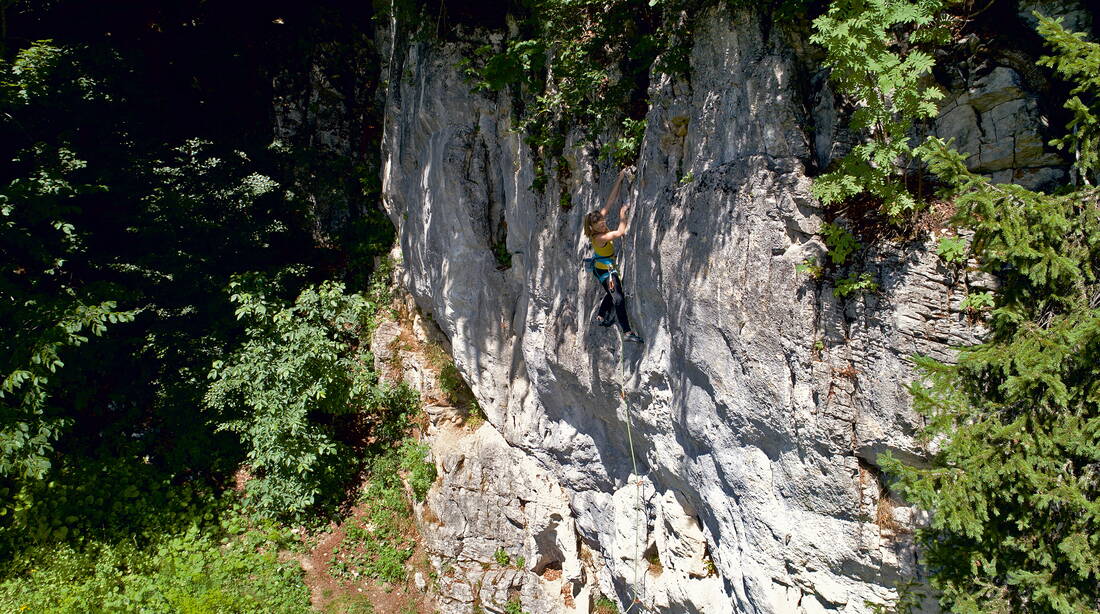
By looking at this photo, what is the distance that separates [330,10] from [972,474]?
1377cm

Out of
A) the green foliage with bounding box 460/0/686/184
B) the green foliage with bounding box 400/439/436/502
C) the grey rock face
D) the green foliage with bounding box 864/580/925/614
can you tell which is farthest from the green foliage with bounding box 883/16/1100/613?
the green foliage with bounding box 400/439/436/502

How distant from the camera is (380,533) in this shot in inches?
421

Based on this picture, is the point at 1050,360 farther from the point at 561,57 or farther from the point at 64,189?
the point at 64,189

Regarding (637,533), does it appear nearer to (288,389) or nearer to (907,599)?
(907,599)

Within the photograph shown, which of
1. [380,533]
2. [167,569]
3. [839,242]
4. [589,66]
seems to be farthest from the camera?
[380,533]

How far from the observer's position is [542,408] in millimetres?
8898

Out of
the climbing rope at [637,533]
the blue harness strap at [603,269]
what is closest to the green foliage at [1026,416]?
the blue harness strap at [603,269]

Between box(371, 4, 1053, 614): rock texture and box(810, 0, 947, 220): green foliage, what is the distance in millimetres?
358

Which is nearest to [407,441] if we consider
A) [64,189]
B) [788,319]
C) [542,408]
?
[542,408]

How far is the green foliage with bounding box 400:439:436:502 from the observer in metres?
10.7

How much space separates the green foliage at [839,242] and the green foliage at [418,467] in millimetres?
8002

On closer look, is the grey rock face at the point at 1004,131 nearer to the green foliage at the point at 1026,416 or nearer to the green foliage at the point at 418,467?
the green foliage at the point at 1026,416

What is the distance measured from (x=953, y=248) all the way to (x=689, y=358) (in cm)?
248

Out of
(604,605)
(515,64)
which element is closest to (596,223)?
(515,64)
